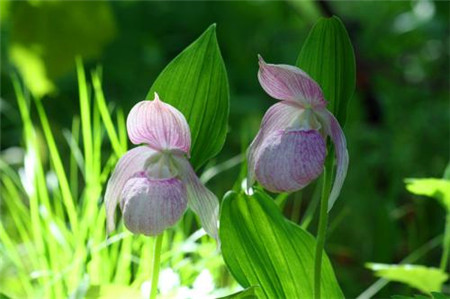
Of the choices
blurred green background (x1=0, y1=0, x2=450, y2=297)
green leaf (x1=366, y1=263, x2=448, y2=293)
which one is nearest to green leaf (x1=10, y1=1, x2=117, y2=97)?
blurred green background (x1=0, y1=0, x2=450, y2=297)

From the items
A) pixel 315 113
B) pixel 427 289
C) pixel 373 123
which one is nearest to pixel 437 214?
pixel 373 123

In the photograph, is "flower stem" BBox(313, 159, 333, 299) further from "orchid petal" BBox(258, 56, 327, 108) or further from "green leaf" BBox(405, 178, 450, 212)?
"green leaf" BBox(405, 178, 450, 212)

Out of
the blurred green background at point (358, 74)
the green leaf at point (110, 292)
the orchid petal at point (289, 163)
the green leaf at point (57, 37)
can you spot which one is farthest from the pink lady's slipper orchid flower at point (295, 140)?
the green leaf at point (57, 37)

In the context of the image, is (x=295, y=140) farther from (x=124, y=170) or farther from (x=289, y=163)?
(x=124, y=170)

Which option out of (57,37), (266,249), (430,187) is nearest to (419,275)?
(430,187)

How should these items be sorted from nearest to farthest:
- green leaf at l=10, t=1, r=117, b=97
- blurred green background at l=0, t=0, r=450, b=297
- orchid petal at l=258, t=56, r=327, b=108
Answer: orchid petal at l=258, t=56, r=327, b=108, blurred green background at l=0, t=0, r=450, b=297, green leaf at l=10, t=1, r=117, b=97

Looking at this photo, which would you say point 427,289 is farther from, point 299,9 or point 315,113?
point 299,9

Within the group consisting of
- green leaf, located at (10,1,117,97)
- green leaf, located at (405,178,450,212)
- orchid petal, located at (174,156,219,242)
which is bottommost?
green leaf, located at (405,178,450,212)

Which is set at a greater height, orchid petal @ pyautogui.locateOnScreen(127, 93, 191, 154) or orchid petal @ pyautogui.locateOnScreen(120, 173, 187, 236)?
orchid petal @ pyautogui.locateOnScreen(127, 93, 191, 154)
